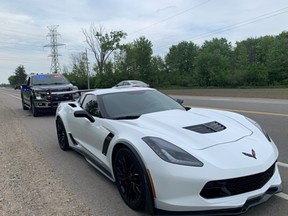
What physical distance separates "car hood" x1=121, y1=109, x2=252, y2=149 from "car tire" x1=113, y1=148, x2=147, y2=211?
0.37 meters

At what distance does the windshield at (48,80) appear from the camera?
48.6ft

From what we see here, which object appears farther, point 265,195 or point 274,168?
point 274,168

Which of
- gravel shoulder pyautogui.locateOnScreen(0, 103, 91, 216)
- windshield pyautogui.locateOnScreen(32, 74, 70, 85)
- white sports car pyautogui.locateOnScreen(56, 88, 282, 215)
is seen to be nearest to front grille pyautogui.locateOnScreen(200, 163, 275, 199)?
white sports car pyautogui.locateOnScreen(56, 88, 282, 215)

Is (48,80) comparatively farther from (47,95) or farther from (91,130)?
(91,130)

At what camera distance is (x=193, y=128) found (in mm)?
3916

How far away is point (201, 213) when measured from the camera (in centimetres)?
316

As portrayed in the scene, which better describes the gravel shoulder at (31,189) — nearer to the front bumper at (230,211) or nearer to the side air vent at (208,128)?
the front bumper at (230,211)

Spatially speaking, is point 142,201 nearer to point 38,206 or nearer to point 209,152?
point 209,152

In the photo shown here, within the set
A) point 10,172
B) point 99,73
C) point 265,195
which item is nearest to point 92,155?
point 10,172

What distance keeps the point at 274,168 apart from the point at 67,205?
2.49m

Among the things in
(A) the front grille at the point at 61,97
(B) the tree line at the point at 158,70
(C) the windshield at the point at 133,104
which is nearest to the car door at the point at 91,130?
(C) the windshield at the point at 133,104

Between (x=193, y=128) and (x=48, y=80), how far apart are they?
12261mm

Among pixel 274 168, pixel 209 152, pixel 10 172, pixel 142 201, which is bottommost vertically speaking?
pixel 10 172

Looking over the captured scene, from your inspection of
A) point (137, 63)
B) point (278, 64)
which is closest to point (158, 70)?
point (137, 63)
